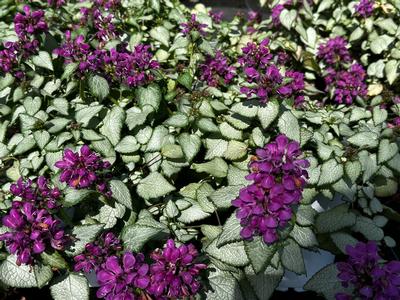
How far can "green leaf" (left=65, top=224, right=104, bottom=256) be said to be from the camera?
1.41m

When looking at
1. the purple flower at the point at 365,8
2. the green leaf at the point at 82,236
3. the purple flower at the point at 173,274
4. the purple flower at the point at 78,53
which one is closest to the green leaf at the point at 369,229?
the purple flower at the point at 173,274

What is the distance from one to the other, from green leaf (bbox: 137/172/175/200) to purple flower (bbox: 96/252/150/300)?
0.42 meters

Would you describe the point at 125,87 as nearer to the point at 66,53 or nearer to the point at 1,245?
the point at 66,53

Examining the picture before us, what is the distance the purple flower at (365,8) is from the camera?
2.77 meters

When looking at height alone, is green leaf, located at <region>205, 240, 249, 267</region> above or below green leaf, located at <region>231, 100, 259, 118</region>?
below

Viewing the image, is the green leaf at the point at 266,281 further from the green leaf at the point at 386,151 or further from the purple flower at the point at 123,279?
the green leaf at the point at 386,151

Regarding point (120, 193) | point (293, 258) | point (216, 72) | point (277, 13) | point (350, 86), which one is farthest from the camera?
point (277, 13)

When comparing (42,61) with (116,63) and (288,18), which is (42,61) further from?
(288,18)

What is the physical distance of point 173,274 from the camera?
1.23 m

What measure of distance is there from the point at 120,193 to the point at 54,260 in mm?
336

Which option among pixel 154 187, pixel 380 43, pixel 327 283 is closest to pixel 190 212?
pixel 154 187

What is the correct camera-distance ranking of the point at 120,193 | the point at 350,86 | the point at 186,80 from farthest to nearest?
the point at 350,86 < the point at 186,80 < the point at 120,193

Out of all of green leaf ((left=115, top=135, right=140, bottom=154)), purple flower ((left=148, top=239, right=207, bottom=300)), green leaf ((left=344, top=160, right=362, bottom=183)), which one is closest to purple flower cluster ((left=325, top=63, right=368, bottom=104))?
green leaf ((left=344, top=160, right=362, bottom=183))

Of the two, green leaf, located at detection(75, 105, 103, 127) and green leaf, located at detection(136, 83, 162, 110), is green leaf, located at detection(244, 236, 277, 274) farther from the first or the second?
green leaf, located at detection(75, 105, 103, 127)
